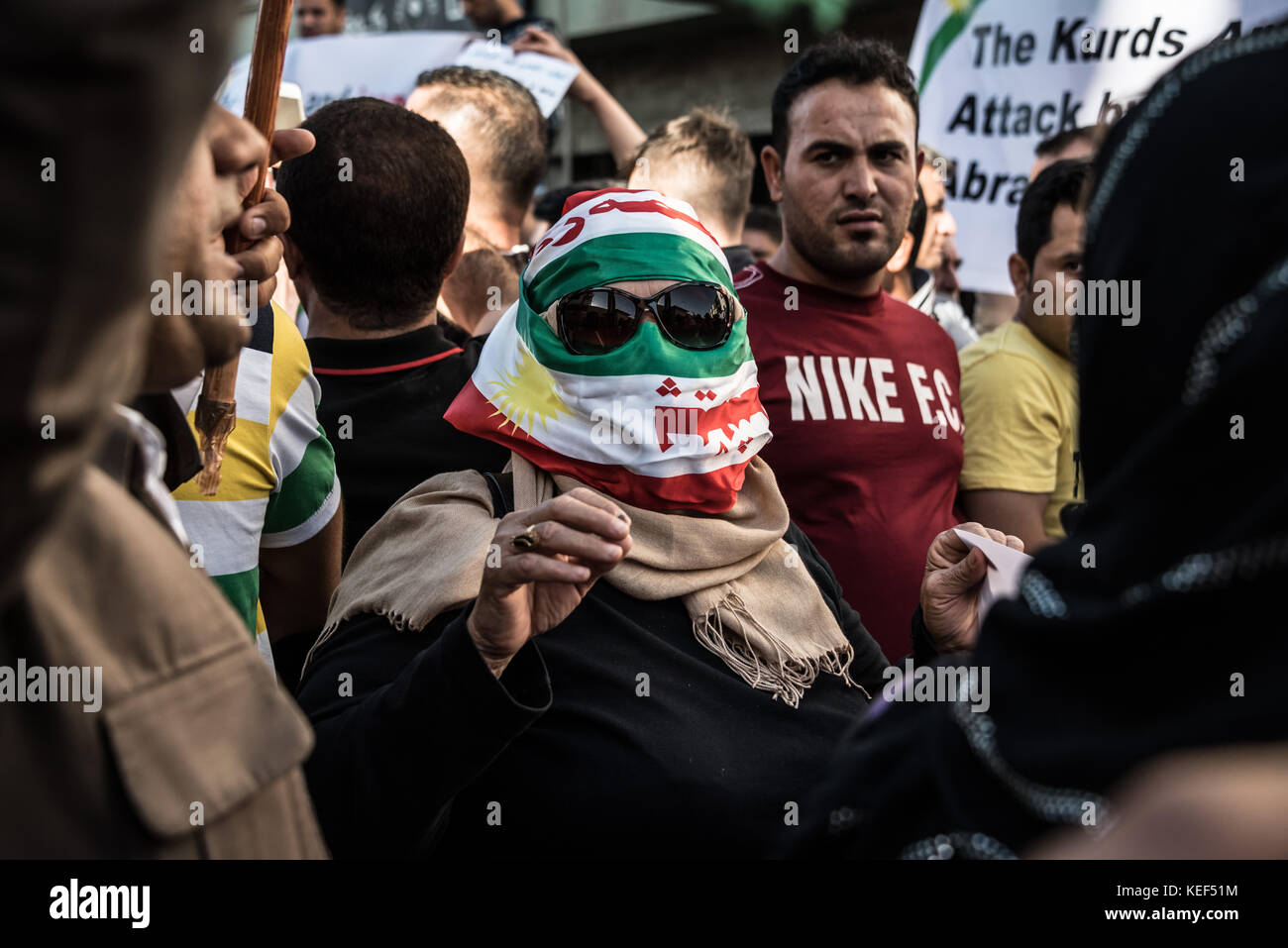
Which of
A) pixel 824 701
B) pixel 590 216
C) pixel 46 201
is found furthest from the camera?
pixel 590 216

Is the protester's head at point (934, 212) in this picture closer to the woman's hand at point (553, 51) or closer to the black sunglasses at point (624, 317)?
the woman's hand at point (553, 51)

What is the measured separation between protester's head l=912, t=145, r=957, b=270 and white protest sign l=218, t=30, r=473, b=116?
2320mm

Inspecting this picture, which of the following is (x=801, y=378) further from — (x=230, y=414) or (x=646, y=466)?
(x=230, y=414)

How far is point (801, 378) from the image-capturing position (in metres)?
3.44

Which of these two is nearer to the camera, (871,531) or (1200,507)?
(1200,507)

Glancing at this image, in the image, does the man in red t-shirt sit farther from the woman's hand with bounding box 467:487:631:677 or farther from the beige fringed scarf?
the woman's hand with bounding box 467:487:631:677

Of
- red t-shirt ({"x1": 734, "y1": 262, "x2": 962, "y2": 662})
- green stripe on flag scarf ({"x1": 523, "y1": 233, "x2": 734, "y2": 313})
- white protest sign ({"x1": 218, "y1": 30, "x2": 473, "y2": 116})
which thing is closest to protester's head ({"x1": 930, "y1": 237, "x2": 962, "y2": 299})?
white protest sign ({"x1": 218, "y1": 30, "x2": 473, "y2": 116})

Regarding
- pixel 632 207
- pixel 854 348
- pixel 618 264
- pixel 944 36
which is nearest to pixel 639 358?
pixel 618 264

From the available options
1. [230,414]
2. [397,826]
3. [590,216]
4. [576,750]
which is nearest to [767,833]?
[576,750]

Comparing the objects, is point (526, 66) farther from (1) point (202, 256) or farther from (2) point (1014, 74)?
(1) point (202, 256)

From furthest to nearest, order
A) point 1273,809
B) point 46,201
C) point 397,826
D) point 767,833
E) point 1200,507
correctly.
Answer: point 767,833 → point 397,826 → point 1200,507 → point 1273,809 → point 46,201

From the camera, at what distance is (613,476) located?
2.27 meters

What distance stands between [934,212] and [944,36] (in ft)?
2.72

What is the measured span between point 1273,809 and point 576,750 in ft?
4.56
